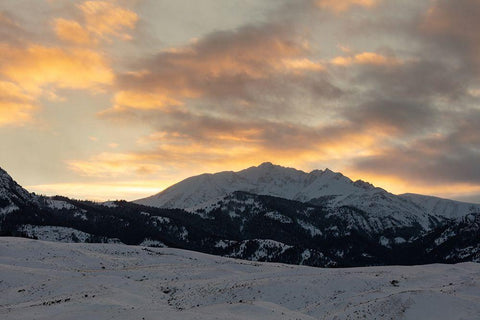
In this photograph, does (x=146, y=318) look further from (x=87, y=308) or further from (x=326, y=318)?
(x=326, y=318)

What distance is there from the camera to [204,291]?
2343 inches

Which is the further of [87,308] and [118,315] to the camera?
[87,308]

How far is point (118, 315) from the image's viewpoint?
3888cm

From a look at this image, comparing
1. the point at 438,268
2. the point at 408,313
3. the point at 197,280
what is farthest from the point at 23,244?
the point at 438,268

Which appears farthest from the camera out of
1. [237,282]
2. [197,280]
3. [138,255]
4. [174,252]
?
[174,252]

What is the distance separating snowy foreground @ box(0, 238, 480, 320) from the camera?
43.2 metres

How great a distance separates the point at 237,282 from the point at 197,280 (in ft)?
28.5

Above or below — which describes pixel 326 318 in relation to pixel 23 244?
below

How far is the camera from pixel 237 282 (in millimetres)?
64625

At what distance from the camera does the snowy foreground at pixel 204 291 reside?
1703 inches

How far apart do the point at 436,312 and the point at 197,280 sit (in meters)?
36.7

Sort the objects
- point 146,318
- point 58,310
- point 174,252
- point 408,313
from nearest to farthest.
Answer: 1. point 146,318
2. point 58,310
3. point 408,313
4. point 174,252

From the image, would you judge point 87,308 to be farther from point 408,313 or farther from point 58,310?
point 408,313

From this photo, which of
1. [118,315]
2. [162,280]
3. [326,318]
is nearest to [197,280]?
[162,280]
